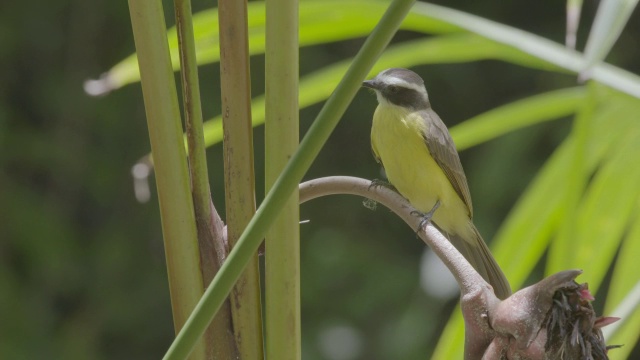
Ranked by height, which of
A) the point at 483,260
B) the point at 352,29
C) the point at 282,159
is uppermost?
the point at 352,29

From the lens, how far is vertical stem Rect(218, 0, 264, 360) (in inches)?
28.1

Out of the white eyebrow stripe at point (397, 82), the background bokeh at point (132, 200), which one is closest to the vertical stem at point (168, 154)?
the white eyebrow stripe at point (397, 82)

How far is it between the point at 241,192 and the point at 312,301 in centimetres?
210

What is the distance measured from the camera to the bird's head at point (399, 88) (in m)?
1.86

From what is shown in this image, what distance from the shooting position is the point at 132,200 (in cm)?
297

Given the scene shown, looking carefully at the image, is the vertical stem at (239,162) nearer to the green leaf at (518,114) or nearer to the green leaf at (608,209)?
the green leaf at (608,209)

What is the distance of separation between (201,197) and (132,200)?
7.53 ft

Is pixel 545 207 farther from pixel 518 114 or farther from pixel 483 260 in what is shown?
pixel 483 260

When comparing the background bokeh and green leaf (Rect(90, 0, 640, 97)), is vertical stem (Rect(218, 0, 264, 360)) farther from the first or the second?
the background bokeh

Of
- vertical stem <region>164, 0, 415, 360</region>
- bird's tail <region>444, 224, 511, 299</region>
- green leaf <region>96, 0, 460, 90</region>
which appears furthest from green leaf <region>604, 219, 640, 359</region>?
vertical stem <region>164, 0, 415, 360</region>

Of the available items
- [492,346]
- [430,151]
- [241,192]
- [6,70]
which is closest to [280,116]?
[241,192]

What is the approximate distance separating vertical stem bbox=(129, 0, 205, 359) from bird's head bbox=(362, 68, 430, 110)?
117 centimetres

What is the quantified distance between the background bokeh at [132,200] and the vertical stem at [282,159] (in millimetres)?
1949

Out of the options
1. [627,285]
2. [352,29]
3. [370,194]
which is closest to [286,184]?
[370,194]
